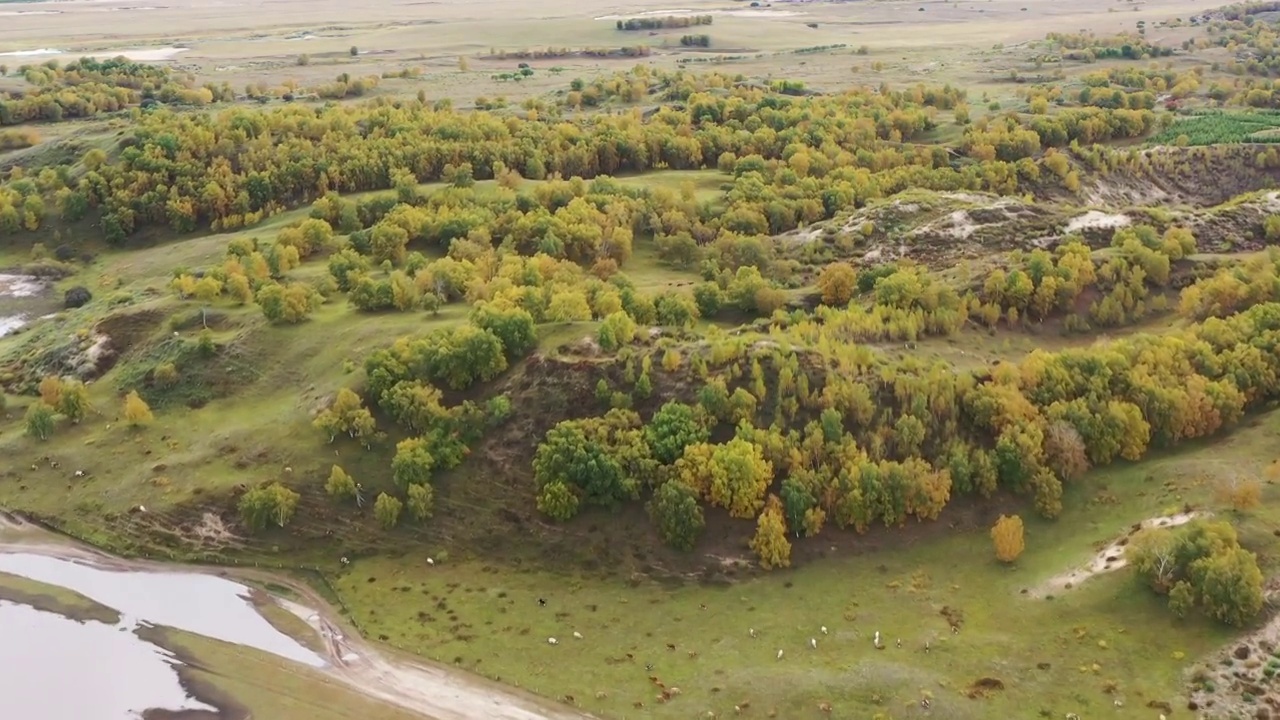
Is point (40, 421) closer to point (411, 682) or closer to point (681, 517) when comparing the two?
point (411, 682)

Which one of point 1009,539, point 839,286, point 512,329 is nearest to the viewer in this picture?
point 1009,539

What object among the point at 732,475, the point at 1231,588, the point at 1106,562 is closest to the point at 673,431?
the point at 732,475

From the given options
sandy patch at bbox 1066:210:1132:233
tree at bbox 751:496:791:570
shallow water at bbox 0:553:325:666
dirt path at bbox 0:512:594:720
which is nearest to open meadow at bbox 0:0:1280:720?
tree at bbox 751:496:791:570

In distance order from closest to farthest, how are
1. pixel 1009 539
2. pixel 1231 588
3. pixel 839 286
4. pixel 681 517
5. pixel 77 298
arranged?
pixel 1231 588
pixel 1009 539
pixel 681 517
pixel 839 286
pixel 77 298

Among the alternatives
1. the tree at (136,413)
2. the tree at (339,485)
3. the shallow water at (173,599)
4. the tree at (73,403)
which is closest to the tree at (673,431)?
the tree at (339,485)

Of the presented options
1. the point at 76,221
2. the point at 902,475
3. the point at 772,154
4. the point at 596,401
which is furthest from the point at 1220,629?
the point at 76,221

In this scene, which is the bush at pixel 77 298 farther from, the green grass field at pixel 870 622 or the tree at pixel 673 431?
the tree at pixel 673 431
